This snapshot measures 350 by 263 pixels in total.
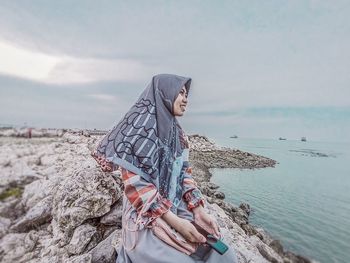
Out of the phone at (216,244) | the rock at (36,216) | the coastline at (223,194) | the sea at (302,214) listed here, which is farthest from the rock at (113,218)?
the sea at (302,214)

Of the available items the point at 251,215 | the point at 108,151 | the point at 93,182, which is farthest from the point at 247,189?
the point at 108,151

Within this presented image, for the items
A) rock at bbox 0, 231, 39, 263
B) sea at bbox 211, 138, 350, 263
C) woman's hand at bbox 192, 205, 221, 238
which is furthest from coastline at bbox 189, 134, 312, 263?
rock at bbox 0, 231, 39, 263

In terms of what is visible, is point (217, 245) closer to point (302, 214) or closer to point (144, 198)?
point (144, 198)

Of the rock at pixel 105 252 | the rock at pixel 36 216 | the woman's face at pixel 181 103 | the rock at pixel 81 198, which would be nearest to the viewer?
the woman's face at pixel 181 103

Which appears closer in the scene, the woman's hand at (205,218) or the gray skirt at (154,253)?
the gray skirt at (154,253)

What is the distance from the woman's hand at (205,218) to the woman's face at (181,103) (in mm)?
897

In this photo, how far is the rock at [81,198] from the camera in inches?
125

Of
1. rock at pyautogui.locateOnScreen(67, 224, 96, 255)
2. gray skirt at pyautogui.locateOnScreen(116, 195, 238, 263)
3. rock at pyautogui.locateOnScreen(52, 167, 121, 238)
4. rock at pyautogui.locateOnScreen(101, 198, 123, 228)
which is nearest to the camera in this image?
gray skirt at pyautogui.locateOnScreen(116, 195, 238, 263)

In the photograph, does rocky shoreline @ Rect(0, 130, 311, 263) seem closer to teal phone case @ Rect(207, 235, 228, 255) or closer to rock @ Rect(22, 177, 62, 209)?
rock @ Rect(22, 177, 62, 209)

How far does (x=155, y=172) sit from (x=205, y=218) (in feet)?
2.26

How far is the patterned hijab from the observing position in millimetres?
2172

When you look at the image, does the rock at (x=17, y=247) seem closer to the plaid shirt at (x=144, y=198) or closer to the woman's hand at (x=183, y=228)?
the plaid shirt at (x=144, y=198)

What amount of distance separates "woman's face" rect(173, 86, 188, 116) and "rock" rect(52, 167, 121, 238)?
154 centimetres

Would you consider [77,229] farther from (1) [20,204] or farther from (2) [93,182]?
(1) [20,204]
